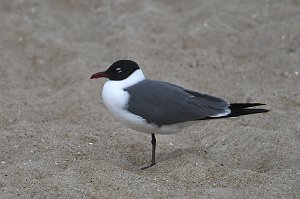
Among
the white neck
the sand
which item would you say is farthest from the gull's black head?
the sand

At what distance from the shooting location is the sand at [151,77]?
12.3 feet

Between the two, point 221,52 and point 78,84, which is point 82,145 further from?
point 221,52

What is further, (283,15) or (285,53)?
(283,15)

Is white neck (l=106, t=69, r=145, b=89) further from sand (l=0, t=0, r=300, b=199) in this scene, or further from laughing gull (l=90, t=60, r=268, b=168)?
sand (l=0, t=0, r=300, b=199)

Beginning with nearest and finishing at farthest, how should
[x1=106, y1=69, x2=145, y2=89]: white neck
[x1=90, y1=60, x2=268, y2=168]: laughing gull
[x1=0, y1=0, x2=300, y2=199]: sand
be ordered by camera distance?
[x1=0, y1=0, x2=300, y2=199]: sand
[x1=90, y1=60, x2=268, y2=168]: laughing gull
[x1=106, y1=69, x2=145, y2=89]: white neck

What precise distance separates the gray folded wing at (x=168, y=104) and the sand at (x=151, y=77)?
0.93 ft

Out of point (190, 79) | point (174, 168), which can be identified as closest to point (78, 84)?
point (190, 79)

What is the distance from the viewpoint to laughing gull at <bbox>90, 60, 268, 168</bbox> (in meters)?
4.02

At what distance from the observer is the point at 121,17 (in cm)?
678

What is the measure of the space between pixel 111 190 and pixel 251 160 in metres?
1.05

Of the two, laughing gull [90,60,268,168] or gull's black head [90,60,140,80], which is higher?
gull's black head [90,60,140,80]

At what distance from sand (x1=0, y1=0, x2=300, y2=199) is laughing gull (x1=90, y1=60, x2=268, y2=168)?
265 millimetres

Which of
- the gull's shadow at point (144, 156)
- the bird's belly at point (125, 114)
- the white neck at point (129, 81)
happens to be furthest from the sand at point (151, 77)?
the white neck at point (129, 81)

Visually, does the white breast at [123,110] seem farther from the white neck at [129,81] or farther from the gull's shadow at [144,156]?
the gull's shadow at [144,156]
